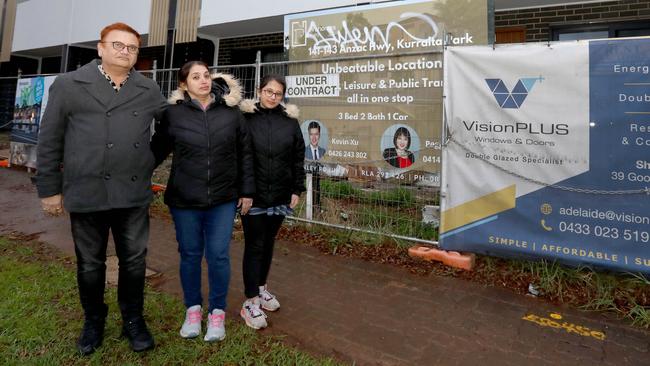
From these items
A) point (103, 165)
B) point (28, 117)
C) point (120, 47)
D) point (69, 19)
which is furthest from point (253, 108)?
point (69, 19)

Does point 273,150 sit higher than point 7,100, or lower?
lower

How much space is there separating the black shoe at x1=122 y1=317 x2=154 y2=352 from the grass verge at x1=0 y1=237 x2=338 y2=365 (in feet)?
0.16

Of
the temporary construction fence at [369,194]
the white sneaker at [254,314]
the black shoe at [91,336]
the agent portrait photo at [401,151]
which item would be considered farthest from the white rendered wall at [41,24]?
the white sneaker at [254,314]

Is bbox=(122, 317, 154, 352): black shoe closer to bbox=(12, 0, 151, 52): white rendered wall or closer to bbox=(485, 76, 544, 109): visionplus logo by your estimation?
bbox=(485, 76, 544, 109): visionplus logo

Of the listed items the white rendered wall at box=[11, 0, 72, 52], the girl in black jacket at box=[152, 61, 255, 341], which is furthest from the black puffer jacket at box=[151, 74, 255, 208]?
the white rendered wall at box=[11, 0, 72, 52]

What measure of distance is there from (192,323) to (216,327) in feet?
0.61

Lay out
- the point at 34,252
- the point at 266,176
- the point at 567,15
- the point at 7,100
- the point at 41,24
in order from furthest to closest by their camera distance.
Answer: the point at 7,100, the point at 41,24, the point at 567,15, the point at 34,252, the point at 266,176

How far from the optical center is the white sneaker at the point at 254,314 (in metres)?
3.05

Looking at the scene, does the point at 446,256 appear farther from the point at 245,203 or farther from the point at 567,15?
the point at 567,15

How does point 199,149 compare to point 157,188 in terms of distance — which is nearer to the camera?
point 199,149

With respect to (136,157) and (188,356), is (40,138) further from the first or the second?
(188,356)

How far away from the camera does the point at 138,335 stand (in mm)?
2779

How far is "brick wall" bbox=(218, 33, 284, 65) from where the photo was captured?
33.9 feet

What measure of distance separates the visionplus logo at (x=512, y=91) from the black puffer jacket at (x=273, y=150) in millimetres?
1995
